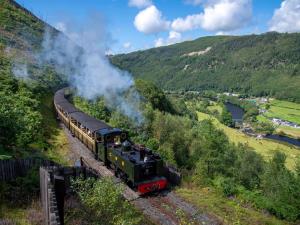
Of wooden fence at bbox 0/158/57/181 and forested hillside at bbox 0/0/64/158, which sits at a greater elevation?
forested hillside at bbox 0/0/64/158

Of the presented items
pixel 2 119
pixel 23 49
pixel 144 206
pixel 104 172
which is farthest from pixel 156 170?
pixel 23 49

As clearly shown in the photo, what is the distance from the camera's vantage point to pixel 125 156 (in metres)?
20.9

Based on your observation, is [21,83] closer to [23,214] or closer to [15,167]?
[15,167]

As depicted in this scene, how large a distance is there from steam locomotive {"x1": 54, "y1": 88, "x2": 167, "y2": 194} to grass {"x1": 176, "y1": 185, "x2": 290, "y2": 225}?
82.3 inches

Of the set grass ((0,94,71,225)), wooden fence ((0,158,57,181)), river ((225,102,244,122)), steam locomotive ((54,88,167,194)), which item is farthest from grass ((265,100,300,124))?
wooden fence ((0,158,57,181))

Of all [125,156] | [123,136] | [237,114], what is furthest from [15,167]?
[237,114]

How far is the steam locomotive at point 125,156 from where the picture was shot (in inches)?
776

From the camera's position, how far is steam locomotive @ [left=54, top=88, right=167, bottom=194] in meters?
19.7

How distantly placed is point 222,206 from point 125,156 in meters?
7.02

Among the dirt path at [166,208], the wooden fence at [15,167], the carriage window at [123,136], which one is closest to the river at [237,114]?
the carriage window at [123,136]

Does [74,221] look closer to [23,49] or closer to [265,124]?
[23,49]

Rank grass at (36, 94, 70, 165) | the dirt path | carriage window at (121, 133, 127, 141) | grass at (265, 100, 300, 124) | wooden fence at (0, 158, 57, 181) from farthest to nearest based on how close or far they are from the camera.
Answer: grass at (265, 100, 300, 124) < grass at (36, 94, 70, 165) < carriage window at (121, 133, 127, 141) < the dirt path < wooden fence at (0, 158, 57, 181)

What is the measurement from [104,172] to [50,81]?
4039cm

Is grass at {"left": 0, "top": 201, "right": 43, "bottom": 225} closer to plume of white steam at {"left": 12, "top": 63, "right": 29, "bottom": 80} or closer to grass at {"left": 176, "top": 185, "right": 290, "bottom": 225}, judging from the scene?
grass at {"left": 176, "top": 185, "right": 290, "bottom": 225}
